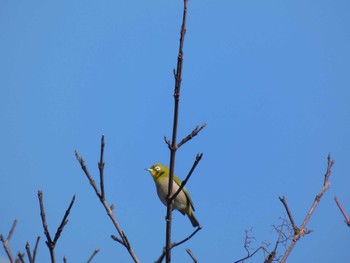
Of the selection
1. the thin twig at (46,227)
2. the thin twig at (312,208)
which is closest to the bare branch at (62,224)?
the thin twig at (46,227)

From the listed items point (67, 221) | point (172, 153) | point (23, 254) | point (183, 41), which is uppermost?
point (183, 41)

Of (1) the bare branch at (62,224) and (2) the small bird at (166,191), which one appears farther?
(2) the small bird at (166,191)

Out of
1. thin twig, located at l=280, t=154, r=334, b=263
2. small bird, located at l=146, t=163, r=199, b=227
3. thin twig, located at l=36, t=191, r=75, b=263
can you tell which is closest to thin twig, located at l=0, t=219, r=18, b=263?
thin twig, located at l=36, t=191, r=75, b=263

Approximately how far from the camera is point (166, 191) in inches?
303

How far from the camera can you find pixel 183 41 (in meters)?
3.13

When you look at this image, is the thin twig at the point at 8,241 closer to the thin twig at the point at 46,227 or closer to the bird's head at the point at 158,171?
the thin twig at the point at 46,227

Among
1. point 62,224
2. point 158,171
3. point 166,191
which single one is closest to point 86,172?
point 62,224

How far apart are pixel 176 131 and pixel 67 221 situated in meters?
0.93

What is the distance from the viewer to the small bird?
25.3 feet

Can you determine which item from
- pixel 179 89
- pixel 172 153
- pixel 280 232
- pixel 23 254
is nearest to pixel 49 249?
pixel 23 254

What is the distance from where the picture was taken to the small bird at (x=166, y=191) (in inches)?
304

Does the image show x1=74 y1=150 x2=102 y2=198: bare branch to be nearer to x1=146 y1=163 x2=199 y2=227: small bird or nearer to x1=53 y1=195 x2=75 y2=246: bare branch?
x1=53 y1=195 x2=75 y2=246: bare branch

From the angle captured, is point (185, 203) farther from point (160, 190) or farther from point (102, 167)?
point (102, 167)

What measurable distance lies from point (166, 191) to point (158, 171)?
57 cm
